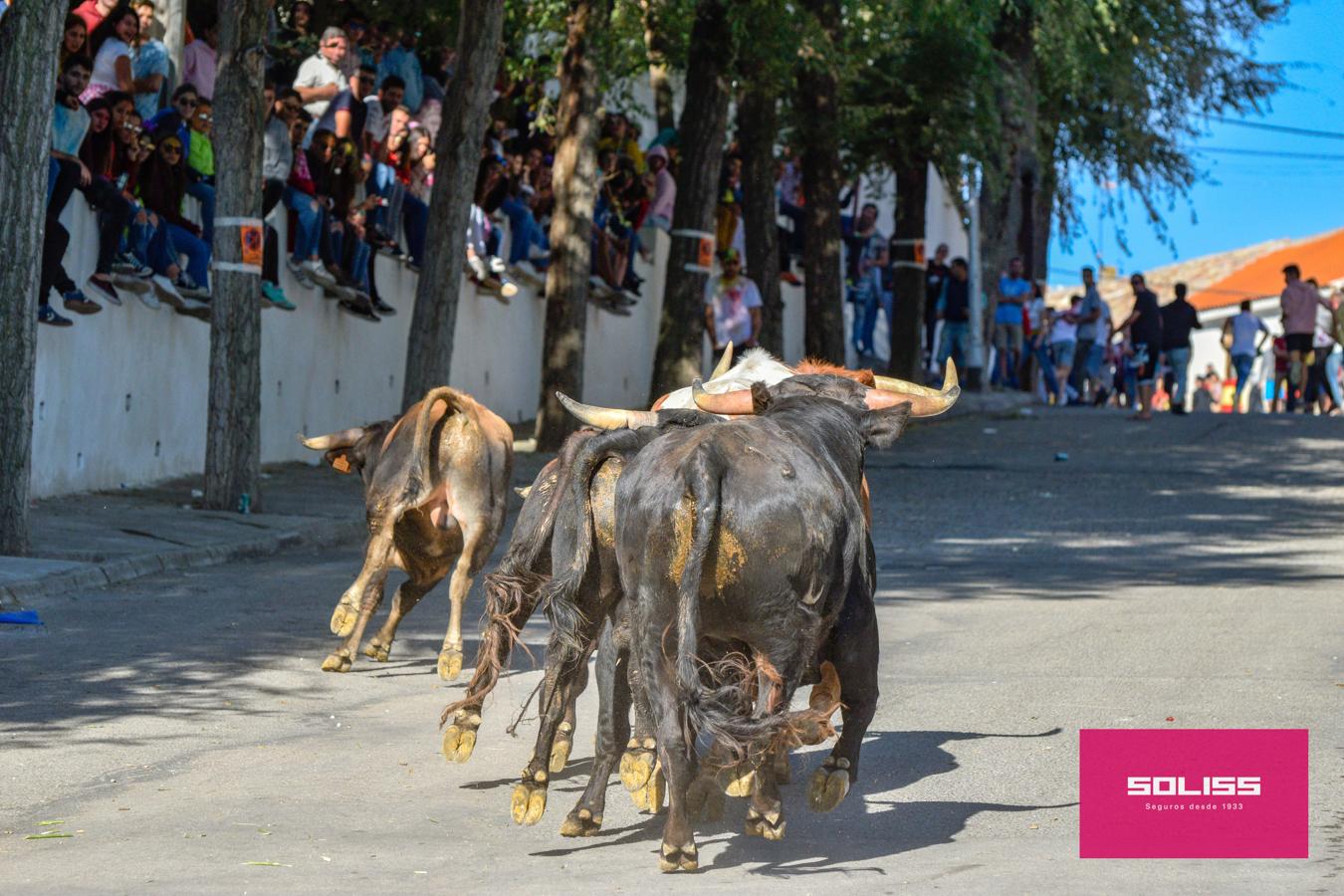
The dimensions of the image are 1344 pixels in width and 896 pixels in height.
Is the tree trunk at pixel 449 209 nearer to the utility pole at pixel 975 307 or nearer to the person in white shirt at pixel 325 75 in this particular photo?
the person in white shirt at pixel 325 75

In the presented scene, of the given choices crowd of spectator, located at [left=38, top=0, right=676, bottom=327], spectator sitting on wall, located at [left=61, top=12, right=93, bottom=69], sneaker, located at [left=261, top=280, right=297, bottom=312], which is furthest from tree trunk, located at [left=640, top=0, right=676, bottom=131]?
spectator sitting on wall, located at [left=61, top=12, right=93, bottom=69]

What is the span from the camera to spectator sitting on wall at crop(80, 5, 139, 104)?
1745cm

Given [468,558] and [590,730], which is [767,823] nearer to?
[590,730]

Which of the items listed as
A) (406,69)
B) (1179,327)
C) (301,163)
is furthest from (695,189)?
(1179,327)

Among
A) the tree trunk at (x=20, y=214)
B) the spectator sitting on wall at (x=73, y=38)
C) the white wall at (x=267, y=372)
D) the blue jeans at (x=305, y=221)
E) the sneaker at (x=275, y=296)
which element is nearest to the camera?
the tree trunk at (x=20, y=214)

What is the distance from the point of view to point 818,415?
742 cm

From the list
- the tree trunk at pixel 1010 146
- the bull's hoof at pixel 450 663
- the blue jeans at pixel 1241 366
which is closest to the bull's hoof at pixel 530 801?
the bull's hoof at pixel 450 663

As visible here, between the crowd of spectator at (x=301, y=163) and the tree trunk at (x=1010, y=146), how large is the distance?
24.2 feet

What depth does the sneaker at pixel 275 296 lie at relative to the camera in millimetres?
19203

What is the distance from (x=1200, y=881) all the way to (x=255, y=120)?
38.9 feet

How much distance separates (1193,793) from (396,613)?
15.5 feet

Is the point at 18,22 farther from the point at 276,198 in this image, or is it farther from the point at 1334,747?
the point at 1334,747

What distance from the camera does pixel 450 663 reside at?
395 inches

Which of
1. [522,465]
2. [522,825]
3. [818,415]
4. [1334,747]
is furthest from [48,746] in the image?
[522,465]
